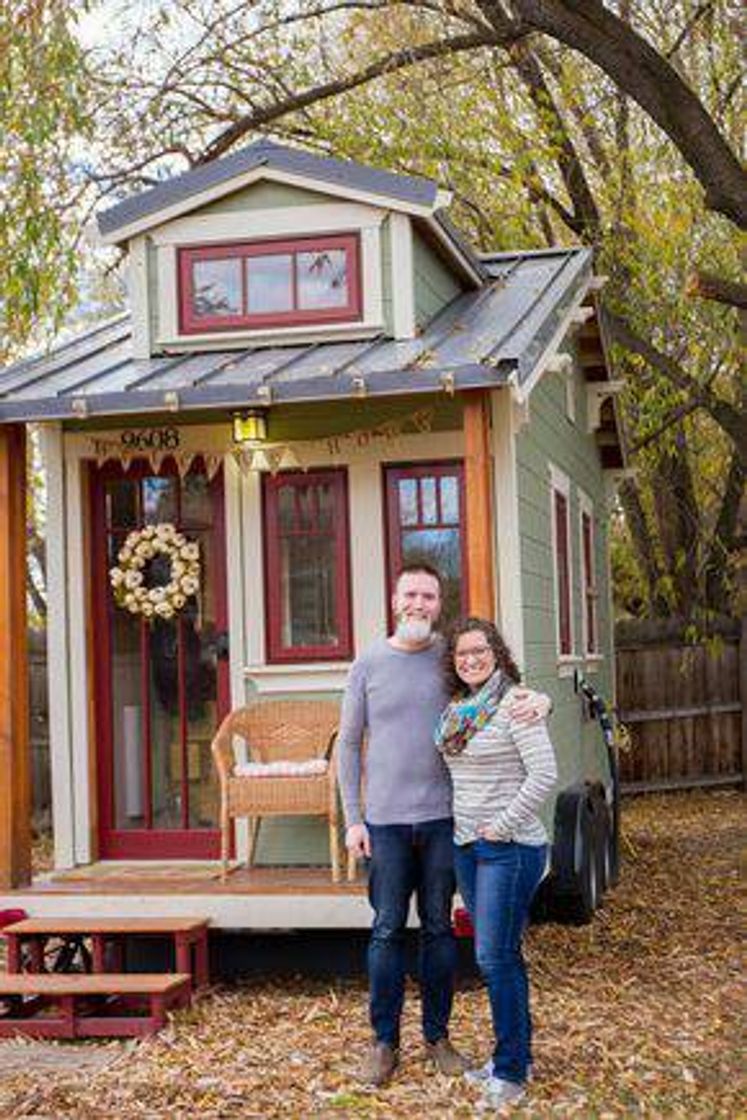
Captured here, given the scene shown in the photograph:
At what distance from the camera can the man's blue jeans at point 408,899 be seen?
6.39 m

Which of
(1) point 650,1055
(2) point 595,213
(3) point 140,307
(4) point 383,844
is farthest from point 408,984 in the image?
(2) point 595,213

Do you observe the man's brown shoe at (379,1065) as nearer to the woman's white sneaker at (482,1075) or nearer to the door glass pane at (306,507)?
the woman's white sneaker at (482,1075)

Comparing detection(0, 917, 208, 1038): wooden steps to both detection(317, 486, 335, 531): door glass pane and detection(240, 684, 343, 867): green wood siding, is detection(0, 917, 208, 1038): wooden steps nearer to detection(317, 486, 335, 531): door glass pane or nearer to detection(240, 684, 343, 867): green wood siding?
detection(240, 684, 343, 867): green wood siding

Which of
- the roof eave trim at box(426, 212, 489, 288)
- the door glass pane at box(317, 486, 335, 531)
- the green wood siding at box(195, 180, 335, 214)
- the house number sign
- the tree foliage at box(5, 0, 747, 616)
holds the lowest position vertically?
the door glass pane at box(317, 486, 335, 531)

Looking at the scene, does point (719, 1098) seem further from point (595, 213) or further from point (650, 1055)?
point (595, 213)

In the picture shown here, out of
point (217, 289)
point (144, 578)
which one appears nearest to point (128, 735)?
point (144, 578)

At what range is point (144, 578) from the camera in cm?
959

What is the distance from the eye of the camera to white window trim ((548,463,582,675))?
10.9 m

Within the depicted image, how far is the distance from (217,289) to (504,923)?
4.77 meters

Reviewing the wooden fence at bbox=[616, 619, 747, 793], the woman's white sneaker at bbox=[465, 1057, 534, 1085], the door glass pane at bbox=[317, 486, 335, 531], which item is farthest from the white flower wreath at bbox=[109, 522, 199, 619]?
the wooden fence at bbox=[616, 619, 747, 793]

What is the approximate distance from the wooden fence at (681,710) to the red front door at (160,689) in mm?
9823

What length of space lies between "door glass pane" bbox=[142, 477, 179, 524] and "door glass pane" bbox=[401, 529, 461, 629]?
1.37 meters

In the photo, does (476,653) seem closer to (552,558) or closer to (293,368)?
(293,368)

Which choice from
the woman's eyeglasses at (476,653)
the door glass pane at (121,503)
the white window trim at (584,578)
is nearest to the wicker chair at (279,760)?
the door glass pane at (121,503)
